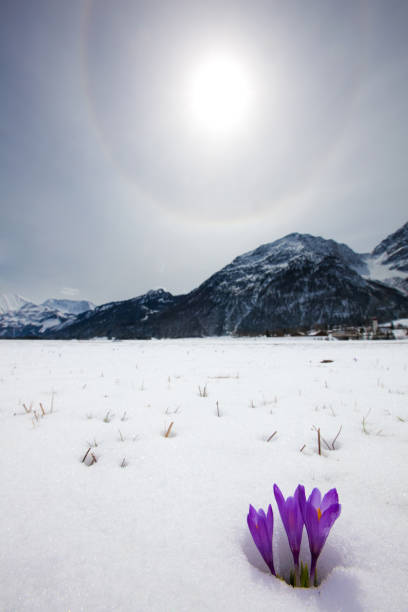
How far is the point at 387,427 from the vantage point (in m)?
2.14

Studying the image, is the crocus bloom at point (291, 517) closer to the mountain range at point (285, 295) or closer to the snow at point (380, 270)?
the mountain range at point (285, 295)

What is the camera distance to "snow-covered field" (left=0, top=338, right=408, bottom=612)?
0.77 metres

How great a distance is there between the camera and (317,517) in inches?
33.7

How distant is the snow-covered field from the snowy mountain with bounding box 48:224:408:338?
88.5 meters

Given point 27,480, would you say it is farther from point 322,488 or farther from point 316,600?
point 322,488

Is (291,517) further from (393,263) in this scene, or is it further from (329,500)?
(393,263)

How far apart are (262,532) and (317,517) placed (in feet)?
0.63

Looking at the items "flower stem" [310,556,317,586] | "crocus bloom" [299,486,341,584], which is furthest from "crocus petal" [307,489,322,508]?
"flower stem" [310,556,317,586]

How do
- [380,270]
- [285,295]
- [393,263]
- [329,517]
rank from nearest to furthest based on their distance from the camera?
1. [329,517]
2. [285,295]
3. [380,270]
4. [393,263]

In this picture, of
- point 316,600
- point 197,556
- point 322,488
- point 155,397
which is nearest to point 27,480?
point 197,556

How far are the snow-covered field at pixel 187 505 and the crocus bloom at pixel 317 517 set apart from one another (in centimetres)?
9

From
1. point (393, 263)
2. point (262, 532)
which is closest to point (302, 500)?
point (262, 532)

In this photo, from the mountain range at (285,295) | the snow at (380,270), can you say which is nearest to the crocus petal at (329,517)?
the mountain range at (285,295)

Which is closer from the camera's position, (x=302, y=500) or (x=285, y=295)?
(x=302, y=500)
